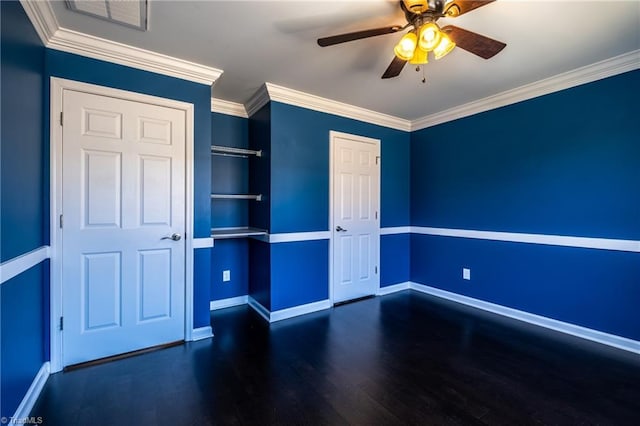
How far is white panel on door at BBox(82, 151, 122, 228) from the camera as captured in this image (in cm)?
214

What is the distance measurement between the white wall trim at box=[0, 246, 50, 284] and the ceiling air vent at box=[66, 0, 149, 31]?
5.13ft

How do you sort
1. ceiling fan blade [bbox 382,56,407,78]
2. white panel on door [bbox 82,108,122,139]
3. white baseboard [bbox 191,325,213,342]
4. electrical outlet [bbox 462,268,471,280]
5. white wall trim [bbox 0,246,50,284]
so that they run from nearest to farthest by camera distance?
1. white wall trim [bbox 0,246,50,284]
2. ceiling fan blade [bbox 382,56,407,78]
3. white panel on door [bbox 82,108,122,139]
4. white baseboard [bbox 191,325,213,342]
5. electrical outlet [bbox 462,268,471,280]

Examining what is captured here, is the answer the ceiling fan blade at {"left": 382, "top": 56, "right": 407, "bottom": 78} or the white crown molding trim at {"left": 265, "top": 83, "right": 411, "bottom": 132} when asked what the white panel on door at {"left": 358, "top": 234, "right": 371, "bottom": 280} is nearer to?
the white crown molding trim at {"left": 265, "top": 83, "right": 411, "bottom": 132}

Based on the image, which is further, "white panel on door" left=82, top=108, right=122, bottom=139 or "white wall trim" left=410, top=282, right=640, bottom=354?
"white wall trim" left=410, top=282, right=640, bottom=354

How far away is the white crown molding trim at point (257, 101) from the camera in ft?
9.84

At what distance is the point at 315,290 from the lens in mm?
3320

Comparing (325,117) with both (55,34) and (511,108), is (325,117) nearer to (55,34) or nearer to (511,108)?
(511,108)

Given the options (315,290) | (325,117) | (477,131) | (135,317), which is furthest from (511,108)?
(135,317)

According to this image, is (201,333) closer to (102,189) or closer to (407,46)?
(102,189)

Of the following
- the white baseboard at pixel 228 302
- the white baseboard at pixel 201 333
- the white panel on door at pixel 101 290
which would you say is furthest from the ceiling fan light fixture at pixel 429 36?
the white baseboard at pixel 228 302

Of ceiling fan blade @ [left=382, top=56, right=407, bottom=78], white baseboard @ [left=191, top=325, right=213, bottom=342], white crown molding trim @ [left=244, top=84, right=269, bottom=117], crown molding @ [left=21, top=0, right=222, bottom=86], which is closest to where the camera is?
crown molding @ [left=21, top=0, right=222, bottom=86]

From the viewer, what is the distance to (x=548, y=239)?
9.33 feet

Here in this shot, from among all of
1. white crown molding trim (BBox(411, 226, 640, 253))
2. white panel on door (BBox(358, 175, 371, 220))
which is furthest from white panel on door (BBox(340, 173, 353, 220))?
white crown molding trim (BBox(411, 226, 640, 253))

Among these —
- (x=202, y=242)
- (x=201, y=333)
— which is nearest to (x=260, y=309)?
(x=201, y=333)
